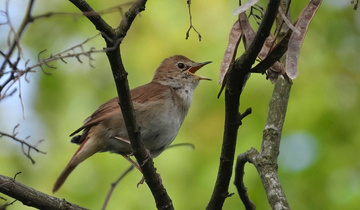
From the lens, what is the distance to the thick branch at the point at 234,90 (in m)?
3.47

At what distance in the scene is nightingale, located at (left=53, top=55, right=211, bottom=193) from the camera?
18.8 feet

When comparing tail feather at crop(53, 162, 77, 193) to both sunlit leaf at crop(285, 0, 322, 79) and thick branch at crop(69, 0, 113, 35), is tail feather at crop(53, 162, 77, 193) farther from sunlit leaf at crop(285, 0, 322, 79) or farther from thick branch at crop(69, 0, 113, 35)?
sunlit leaf at crop(285, 0, 322, 79)

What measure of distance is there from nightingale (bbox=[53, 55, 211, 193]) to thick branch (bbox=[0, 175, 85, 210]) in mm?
1255

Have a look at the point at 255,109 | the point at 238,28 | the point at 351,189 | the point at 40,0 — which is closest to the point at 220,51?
the point at 255,109

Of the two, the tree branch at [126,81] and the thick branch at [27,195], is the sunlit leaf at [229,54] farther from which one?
the thick branch at [27,195]

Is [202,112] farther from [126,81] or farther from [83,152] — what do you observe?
[126,81]

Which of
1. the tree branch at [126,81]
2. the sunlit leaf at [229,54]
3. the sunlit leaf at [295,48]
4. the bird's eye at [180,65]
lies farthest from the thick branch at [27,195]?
the bird's eye at [180,65]

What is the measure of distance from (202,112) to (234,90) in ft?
13.2

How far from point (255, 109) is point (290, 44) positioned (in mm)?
3988

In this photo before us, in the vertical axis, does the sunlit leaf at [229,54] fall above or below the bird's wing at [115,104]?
below

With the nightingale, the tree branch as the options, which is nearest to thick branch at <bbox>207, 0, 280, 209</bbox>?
the tree branch

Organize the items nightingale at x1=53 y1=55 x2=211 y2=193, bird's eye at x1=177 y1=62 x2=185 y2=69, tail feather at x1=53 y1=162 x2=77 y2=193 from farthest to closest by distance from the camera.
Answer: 1. bird's eye at x1=177 y1=62 x2=185 y2=69
2. nightingale at x1=53 y1=55 x2=211 y2=193
3. tail feather at x1=53 y1=162 x2=77 y2=193

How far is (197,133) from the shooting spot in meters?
7.81

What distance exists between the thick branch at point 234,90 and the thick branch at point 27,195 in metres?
1.08
